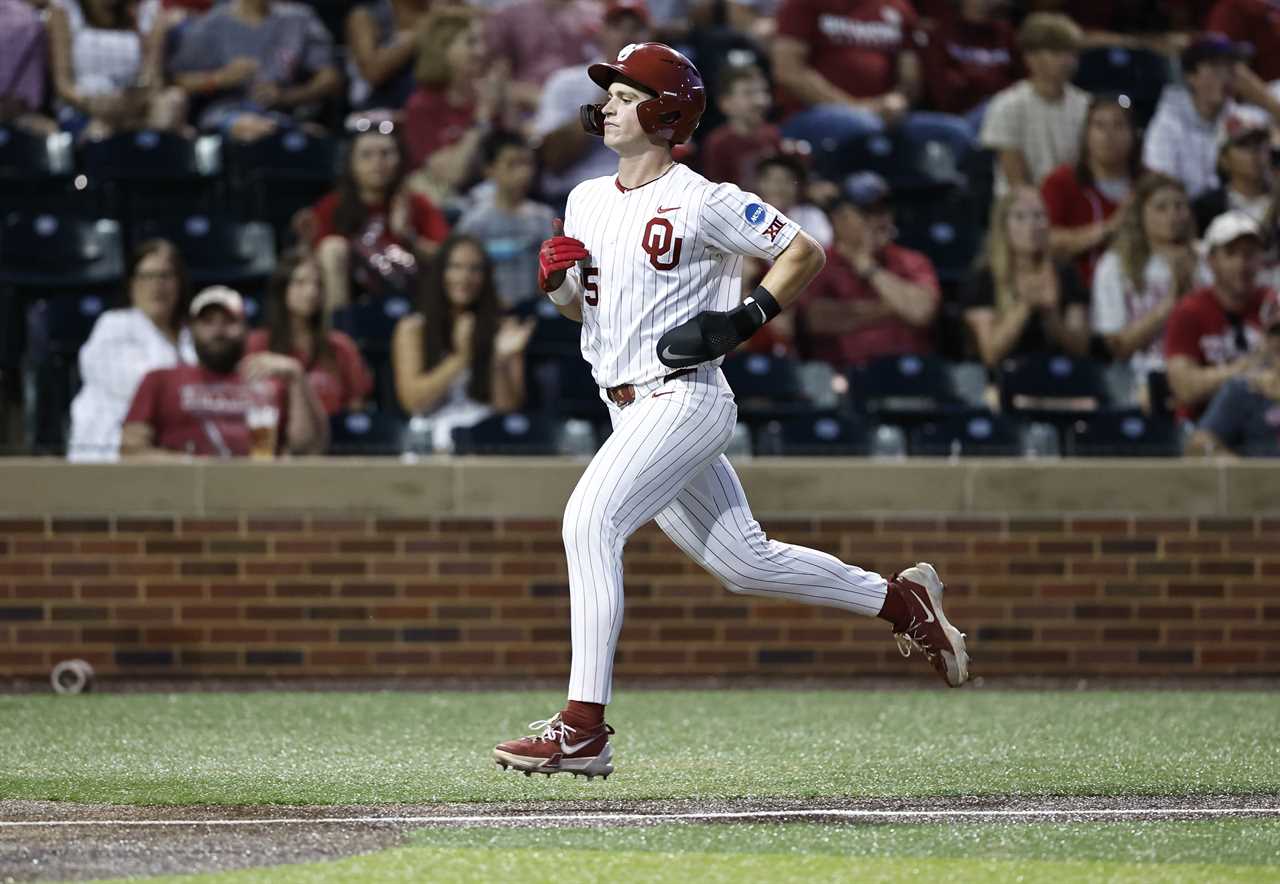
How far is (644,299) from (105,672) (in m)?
4.10

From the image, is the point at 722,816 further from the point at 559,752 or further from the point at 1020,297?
the point at 1020,297

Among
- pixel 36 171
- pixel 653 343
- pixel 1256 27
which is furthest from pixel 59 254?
pixel 1256 27

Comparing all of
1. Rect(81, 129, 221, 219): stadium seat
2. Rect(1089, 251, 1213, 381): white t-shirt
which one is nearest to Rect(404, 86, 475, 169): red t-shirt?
Rect(81, 129, 221, 219): stadium seat

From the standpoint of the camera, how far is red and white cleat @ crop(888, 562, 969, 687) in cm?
527

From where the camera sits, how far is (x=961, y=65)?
11398 mm

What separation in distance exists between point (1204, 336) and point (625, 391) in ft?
15.8

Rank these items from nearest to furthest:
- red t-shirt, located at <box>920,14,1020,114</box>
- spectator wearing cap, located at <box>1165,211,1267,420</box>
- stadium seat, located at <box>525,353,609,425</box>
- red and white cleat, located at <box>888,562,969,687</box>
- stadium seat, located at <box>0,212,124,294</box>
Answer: red and white cleat, located at <box>888,562,969,687</box> < stadium seat, located at <box>525,353,609,425</box> < spectator wearing cap, located at <box>1165,211,1267,420</box> < stadium seat, located at <box>0,212,124,294</box> < red t-shirt, located at <box>920,14,1020,114</box>

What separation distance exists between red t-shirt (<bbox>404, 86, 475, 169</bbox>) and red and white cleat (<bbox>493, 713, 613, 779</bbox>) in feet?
20.5

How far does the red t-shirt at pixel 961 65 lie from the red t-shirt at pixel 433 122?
277cm

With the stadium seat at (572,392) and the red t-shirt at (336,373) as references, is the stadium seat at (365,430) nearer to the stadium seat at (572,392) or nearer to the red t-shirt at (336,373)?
the red t-shirt at (336,373)

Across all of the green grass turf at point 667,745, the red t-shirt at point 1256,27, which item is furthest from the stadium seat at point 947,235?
the green grass turf at point 667,745

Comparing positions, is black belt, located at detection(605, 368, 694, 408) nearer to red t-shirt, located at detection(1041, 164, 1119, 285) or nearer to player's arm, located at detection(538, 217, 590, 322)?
player's arm, located at detection(538, 217, 590, 322)

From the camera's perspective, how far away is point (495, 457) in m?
8.18

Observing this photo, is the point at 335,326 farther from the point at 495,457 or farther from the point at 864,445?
the point at 864,445
